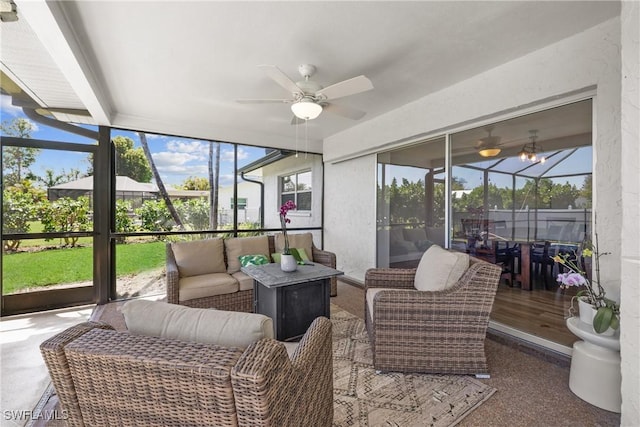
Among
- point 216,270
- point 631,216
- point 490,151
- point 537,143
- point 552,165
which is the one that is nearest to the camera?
point 631,216

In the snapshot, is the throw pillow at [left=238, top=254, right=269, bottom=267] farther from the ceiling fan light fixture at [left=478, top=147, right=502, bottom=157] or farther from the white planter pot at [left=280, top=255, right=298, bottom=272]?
the ceiling fan light fixture at [left=478, top=147, right=502, bottom=157]

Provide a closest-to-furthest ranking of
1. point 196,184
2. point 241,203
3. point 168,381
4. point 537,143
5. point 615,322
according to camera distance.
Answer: point 168,381 → point 615,322 → point 537,143 → point 196,184 → point 241,203

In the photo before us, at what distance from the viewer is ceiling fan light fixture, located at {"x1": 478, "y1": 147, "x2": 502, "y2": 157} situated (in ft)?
9.47

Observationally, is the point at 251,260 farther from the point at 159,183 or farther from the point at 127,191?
the point at 127,191

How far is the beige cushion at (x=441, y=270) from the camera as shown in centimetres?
227

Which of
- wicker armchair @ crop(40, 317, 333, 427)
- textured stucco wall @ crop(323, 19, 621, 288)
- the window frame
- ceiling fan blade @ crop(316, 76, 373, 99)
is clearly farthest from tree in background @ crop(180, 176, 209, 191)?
wicker armchair @ crop(40, 317, 333, 427)

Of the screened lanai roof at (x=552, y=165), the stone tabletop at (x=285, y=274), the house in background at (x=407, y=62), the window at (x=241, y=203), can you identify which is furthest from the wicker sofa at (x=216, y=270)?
the screened lanai roof at (x=552, y=165)

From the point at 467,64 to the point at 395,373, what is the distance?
110 inches

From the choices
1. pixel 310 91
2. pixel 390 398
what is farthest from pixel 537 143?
pixel 390 398

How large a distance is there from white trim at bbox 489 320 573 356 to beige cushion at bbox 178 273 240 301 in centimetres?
284

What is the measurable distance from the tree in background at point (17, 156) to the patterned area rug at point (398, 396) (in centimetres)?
426

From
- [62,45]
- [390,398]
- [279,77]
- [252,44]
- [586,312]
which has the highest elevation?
[252,44]

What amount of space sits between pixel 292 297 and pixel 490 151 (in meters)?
2.52

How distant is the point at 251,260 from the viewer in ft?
12.1
